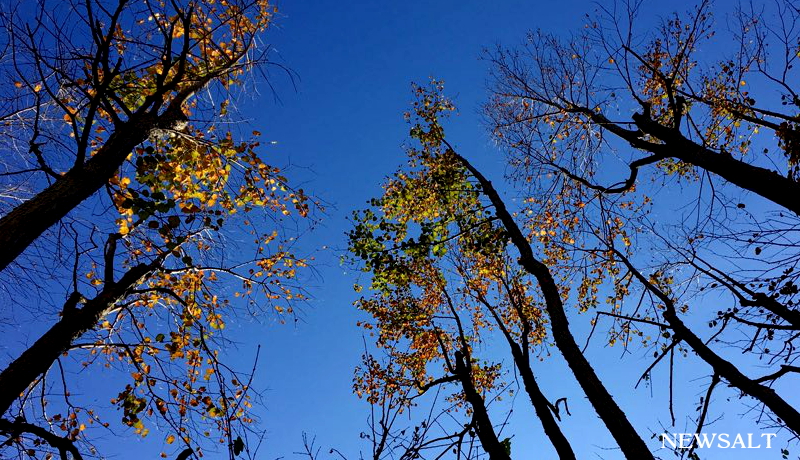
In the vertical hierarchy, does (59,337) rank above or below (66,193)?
below

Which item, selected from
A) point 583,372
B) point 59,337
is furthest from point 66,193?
point 583,372

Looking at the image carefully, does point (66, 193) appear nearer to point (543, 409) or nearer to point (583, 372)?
point (543, 409)

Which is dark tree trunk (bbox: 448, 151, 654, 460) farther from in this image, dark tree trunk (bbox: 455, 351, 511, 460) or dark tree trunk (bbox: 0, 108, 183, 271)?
dark tree trunk (bbox: 0, 108, 183, 271)

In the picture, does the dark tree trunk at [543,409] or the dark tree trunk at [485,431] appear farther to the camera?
the dark tree trunk at [543,409]

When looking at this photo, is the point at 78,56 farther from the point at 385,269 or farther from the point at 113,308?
the point at 385,269

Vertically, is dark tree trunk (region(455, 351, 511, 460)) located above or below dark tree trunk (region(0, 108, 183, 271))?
below

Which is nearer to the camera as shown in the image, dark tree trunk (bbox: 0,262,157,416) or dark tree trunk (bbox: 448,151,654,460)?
dark tree trunk (bbox: 0,262,157,416)

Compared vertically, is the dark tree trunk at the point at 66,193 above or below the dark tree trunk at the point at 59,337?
above

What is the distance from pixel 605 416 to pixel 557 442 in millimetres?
726

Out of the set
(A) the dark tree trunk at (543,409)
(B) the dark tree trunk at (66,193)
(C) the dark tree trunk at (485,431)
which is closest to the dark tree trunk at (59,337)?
(B) the dark tree trunk at (66,193)

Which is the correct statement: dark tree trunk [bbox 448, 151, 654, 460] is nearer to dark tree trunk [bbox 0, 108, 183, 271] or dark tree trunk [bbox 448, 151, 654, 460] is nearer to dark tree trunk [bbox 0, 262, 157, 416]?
dark tree trunk [bbox 0, 262, 157, 416]

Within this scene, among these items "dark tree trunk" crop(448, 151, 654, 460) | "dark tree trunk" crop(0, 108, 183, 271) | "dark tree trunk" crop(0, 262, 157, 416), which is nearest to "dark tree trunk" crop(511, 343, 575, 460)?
"dark tree trunk" crop(448, 151, 654, 460)

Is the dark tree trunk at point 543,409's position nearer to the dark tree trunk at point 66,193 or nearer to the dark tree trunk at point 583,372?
the dark tree trunk at point 583,372

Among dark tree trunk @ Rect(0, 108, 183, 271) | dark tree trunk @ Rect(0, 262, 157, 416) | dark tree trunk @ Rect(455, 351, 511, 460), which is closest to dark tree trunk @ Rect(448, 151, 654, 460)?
dark tree trunk @ Rect(455, 351, 511, 460)
